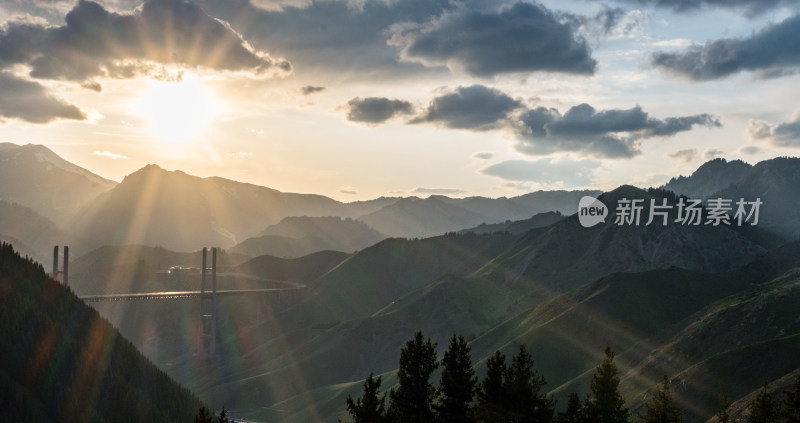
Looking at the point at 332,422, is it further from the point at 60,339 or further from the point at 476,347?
the point at 60,339

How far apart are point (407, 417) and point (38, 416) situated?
360 feet

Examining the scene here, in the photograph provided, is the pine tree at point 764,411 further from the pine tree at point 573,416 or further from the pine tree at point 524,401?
the pine tree at point 524,401

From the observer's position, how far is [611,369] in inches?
1729

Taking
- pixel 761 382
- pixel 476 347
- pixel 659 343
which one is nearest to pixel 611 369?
pixel 761 382

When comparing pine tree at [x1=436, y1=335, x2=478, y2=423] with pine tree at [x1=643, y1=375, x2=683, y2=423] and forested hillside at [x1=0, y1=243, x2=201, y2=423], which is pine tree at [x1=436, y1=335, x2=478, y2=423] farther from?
forested hillside at [x1=0, y1=243, x2=201, y2=423]

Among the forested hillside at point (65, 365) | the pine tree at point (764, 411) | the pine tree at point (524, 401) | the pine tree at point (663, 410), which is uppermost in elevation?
the pine tree at point (524, 401)

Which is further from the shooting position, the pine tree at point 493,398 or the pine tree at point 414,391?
the pine tree at point 414,391

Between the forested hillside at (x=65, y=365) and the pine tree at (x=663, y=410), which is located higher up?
the pine tree at (x=663, y=410)

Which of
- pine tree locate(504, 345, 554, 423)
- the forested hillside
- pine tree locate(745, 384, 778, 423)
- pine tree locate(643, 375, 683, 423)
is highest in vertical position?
pine tree locate(504, 345, 554, 423)

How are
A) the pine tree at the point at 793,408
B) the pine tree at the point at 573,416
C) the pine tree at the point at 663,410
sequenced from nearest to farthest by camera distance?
the pine tree at the point at 573,416 → the pine tree at the point at 793,408 → the pine tree at the point at 663,410

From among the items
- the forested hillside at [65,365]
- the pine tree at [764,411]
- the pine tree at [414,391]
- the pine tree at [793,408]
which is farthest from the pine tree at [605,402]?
the forested hillside at [65,365]

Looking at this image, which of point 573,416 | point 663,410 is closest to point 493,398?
point 573,416

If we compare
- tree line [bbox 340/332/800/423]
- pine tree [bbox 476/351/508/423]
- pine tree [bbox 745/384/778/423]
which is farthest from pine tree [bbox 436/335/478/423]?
pine tree [bbox 745/384/778/423]

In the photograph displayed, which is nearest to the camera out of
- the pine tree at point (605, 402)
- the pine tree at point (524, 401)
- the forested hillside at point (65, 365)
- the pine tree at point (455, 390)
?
the pine tree at point (524, 401)
